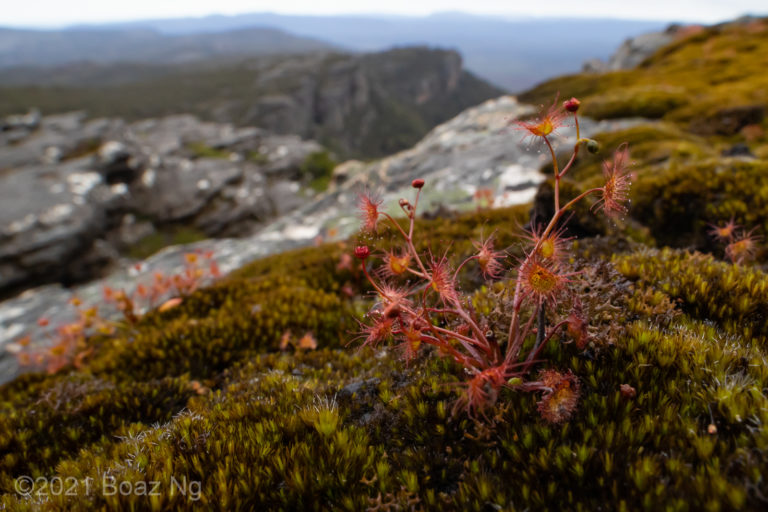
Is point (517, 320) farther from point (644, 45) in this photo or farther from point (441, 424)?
point (644, 45)

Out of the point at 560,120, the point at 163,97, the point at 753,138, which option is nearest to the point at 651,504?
the point at 560,120

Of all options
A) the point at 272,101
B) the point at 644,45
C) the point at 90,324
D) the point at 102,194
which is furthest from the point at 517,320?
the point at 272,101

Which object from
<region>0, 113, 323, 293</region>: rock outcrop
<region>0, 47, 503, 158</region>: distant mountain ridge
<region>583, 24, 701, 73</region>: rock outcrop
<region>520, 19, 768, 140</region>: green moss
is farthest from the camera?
<region>0, 47, 503, 158</region>: distant mountain ridge

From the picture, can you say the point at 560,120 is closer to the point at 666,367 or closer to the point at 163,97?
the point at 666,367

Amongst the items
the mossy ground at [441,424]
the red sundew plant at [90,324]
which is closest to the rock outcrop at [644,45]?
the mossy ground at [441,424]

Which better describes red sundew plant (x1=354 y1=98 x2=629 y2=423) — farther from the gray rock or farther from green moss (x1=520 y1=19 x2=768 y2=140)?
the gray rock

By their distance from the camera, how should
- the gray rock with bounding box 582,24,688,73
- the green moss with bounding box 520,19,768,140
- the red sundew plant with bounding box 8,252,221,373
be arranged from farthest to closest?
1. the gray rock with bounding box 582,24,688,73
2. the green moss with bounding box 520,19,768,140
3. the red sundew plant with bounding box 8,252,221,373

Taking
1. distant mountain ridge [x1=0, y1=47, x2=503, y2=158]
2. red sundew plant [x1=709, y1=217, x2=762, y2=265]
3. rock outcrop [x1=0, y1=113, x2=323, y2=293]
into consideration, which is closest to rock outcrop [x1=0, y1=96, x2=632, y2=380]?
red sundew plant [x1=709, y1=217, x2=762, y2=265]
